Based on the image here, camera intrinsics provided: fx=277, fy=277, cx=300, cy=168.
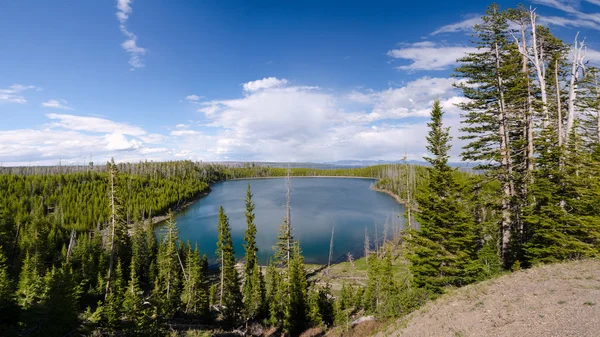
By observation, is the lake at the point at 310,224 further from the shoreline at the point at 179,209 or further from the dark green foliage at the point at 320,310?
the dark green foliage at the point at 320,310

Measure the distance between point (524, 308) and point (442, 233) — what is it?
823cm

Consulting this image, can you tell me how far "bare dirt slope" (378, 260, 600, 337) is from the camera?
854 centimetres

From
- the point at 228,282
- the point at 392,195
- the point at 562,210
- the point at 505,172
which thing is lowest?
the point at 392,195

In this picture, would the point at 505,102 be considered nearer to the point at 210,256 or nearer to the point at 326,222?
the point at 210,256

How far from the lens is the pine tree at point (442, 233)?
57.3 ft

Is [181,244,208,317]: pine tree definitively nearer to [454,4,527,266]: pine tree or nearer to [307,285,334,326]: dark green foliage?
[307,285,334,326]: dark green foliage

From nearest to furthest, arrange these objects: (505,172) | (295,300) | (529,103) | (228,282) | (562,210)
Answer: (562,210), (529,103), (505,172), (295,300), (228,282)

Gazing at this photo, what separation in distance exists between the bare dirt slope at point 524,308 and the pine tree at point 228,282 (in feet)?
71.4

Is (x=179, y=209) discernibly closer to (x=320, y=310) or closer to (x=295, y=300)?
(x=320, y=310)

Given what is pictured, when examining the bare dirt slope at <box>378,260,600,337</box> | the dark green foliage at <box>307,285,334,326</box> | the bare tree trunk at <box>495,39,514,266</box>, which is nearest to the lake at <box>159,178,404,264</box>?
the dark green foliage at <box>307,285,334,326</box>

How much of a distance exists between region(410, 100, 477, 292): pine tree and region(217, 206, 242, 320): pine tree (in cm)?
2067

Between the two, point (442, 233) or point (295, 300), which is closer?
point (442, 233)

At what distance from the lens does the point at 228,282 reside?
34.1 m

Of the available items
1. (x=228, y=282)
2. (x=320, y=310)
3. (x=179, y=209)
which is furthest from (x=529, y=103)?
(x=179, y=209)
